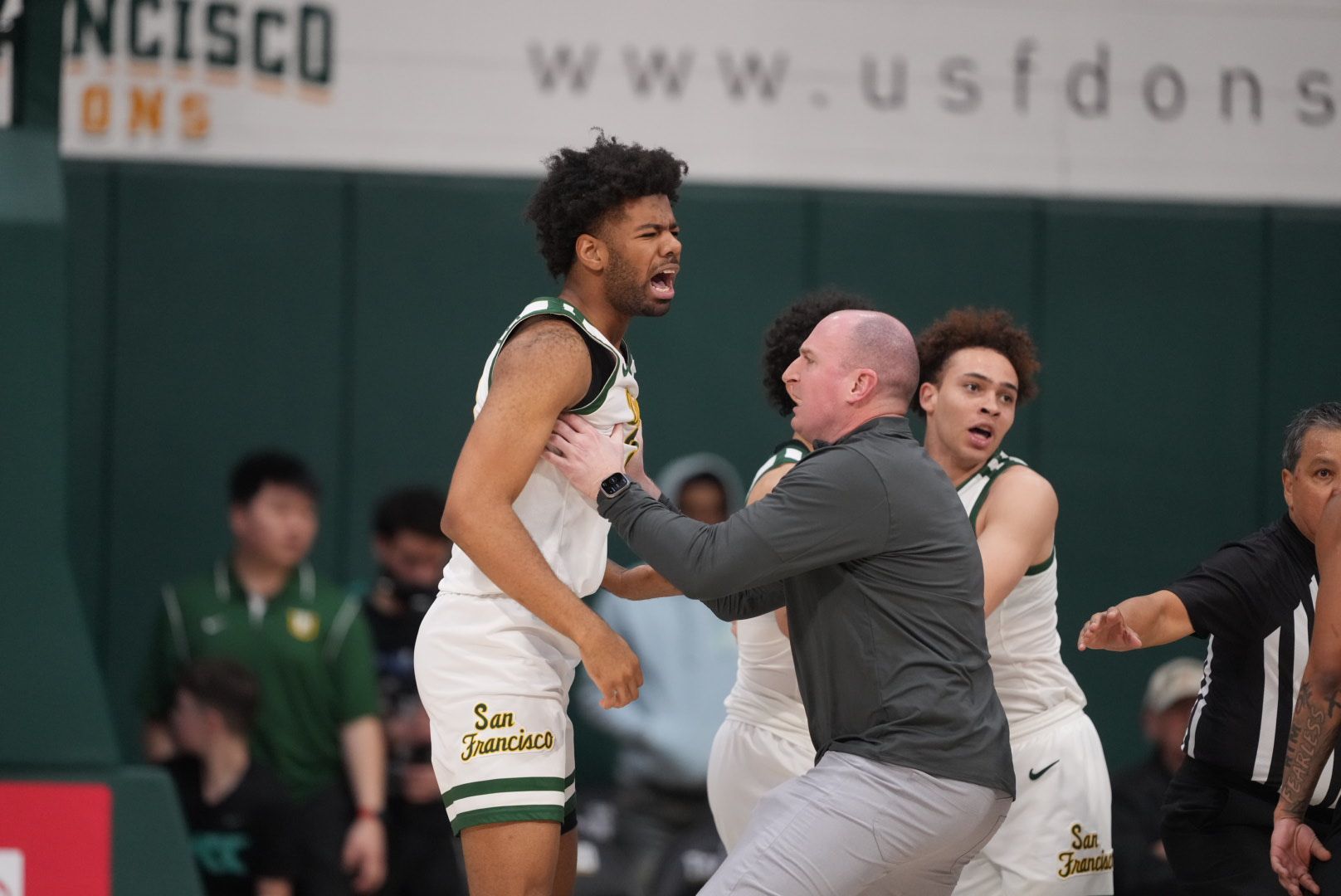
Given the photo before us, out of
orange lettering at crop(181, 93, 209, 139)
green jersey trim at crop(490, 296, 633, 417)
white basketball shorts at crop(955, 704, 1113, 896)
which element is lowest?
white basketball shorts at crop(955, 704, 1113, 896)

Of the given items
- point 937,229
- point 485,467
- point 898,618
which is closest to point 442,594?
point 485,467

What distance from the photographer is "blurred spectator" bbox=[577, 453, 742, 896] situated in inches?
289

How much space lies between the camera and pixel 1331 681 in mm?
Result: 3732

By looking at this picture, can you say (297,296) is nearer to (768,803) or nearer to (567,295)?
(567,295)

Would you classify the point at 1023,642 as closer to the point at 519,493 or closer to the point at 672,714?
the point at 519,493

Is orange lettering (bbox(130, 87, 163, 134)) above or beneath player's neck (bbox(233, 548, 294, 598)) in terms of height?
above

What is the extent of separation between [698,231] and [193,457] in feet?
8.97

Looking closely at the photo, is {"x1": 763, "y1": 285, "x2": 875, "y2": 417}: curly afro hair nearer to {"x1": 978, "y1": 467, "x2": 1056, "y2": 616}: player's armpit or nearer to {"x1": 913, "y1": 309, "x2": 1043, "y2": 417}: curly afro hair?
{"x1": 913, "y1": 309, "x2": 1043, "y2": 417}: curly afro hair

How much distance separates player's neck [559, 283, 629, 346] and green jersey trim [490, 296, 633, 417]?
0.12 meters

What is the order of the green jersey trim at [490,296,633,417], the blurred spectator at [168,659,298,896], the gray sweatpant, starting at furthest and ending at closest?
the blurred spectator at [168,659,298,896] → the green jersey trim at [490,296,633,417] → the gray sweatpant

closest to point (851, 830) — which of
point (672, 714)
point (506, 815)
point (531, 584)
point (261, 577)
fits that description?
point (506, 815)

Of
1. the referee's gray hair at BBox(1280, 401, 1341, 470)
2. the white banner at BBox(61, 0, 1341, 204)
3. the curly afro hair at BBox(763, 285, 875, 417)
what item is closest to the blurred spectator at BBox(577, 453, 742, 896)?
the white banner at BBox(61, 0, 1341, 204)

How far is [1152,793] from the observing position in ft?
23.3

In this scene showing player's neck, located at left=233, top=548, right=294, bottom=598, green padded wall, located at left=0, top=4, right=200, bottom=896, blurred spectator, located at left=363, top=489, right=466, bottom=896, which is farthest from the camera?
player's neck, located at left=233, top=548, right=294, bottom=598
